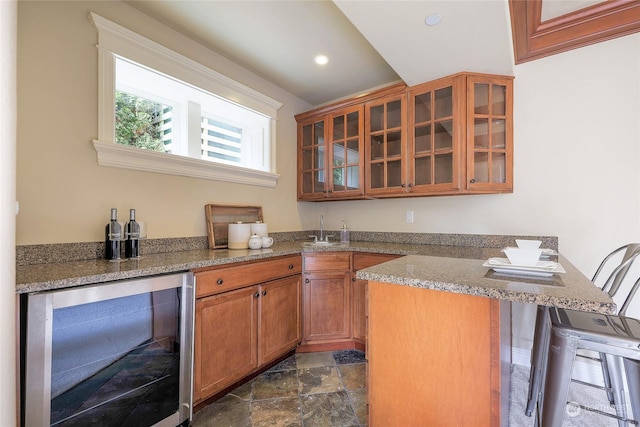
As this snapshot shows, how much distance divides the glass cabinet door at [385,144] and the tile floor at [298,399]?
1519 millimetres

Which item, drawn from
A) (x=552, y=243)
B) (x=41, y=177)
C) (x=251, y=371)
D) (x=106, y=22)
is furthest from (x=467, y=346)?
(x=106, y=22)

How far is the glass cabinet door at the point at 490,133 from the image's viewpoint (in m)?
2.10

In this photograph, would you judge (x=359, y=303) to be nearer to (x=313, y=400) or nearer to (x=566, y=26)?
(x=313, y=400)

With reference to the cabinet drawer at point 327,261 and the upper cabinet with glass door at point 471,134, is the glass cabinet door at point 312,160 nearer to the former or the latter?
the cabinet drawer at point 327,261

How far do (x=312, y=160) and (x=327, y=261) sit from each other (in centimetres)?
117

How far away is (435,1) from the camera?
1.37 metres

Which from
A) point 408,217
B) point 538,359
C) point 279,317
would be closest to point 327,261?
point 279,317

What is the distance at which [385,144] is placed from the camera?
251 cm

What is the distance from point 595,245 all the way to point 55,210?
11.0ft

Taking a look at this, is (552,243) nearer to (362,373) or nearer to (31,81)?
(362,373)

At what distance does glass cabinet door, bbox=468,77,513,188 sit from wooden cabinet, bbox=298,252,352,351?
1.23 m

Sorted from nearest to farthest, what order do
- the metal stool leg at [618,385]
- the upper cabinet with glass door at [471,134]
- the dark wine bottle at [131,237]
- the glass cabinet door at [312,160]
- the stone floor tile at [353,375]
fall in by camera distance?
the metal stool leg at [618,385] < the dark wine bottle at [131,237] < the stone floor tile at [353,375] < the upper cabinet with glass door at [471,134] < the glass cabinet door at [312,160]

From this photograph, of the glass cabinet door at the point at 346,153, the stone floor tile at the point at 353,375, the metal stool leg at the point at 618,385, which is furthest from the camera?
the glass cabinet door at the point at 346,153

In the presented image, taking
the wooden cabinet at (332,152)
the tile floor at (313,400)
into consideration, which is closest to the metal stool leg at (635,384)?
the tile floor at (313,400)
